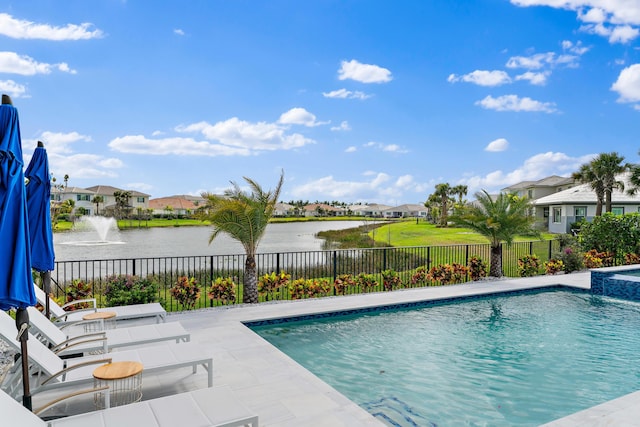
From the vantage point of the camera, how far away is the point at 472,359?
238 inches

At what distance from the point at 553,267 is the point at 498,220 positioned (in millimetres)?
2733

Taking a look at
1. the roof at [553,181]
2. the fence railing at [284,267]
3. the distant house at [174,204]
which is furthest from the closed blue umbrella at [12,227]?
the distant house at [174,204]

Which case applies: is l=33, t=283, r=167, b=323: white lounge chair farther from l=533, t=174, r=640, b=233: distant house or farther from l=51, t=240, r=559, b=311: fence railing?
l=533, t=174, r=640, b=233: distant house

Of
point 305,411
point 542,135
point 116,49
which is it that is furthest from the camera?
point 542,135

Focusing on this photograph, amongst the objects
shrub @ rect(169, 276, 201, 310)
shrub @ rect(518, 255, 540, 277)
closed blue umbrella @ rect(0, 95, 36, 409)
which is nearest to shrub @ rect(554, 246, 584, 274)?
shrub @ rect(518, 255, 540, 277)

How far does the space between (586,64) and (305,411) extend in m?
22.3

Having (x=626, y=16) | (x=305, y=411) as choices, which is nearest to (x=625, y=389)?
(x=305, y=411)

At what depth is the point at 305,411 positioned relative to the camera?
158 inches

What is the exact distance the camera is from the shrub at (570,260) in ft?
44.2

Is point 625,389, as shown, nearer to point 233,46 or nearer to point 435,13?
point 233,46

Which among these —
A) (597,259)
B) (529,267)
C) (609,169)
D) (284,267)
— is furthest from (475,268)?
(609,169)

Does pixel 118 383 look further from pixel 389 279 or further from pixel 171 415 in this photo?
pixel 389 279

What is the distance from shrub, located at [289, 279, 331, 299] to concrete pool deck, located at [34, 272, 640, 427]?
131 centimetres

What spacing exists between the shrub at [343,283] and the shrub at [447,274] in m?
2.65
